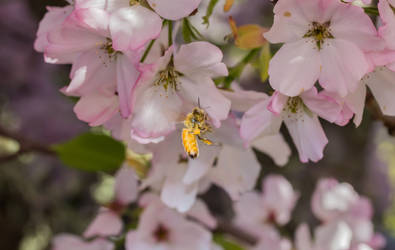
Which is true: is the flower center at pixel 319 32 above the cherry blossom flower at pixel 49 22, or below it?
above

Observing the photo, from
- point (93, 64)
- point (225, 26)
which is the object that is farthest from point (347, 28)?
point (225, 26)

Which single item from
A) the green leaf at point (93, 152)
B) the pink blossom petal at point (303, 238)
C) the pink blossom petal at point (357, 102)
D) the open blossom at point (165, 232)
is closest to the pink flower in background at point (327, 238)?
the pink blossom petal at point (303, 238)

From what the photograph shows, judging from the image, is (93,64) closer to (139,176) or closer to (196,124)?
(196,124)

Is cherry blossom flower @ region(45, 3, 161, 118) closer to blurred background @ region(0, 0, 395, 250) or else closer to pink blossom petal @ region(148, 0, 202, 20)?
pink blossom petal @ region(148, 0, 202, 20)

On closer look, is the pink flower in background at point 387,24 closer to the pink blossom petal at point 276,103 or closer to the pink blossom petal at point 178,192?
the pink blossom petal at point 276,103

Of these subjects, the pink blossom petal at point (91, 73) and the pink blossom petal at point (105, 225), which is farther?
the pink blossom petal at point (105, 225)

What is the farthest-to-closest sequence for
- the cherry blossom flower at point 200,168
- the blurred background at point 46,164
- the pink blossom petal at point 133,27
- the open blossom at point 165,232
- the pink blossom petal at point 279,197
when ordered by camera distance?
1. the blurred background at point 46,164
2. the pink blossom petal at point 279,197
3. the open blossom at point 165,232
4. the cherry blossom flower at point 200,168
5. the pink blossom petal at point 133,27

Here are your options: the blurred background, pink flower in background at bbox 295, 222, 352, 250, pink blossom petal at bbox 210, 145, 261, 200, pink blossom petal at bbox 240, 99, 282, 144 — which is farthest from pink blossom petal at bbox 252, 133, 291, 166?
the blurred background
